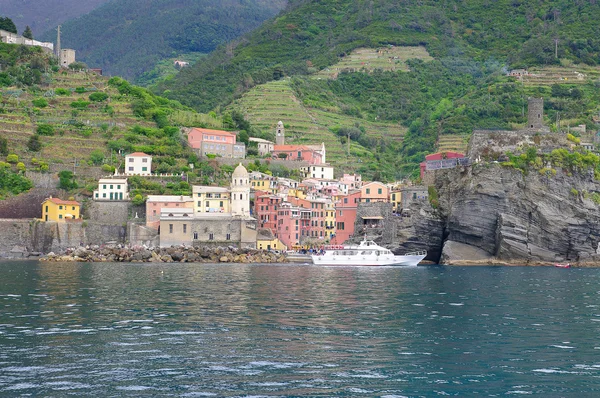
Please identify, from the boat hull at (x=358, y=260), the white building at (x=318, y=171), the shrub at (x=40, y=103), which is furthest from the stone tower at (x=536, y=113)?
the shrub at (x=40, y=103)

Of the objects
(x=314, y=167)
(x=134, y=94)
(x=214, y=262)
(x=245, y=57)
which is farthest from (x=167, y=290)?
(x=245, y=57)

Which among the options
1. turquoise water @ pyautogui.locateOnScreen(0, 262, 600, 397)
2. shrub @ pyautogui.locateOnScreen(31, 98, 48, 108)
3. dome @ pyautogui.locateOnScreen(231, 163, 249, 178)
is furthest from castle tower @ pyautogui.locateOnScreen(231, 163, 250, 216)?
turquoise water @ pyautogui.locateOnScreen(0, 262, 600, 397)

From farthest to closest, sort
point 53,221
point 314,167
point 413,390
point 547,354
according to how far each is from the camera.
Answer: point 314,167, point 53,221, point 547,354, point 413,390

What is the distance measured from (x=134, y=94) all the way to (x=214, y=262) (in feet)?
139

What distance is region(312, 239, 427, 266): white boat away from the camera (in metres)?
80.8

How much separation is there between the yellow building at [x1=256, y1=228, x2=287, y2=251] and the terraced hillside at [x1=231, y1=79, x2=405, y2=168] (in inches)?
1184

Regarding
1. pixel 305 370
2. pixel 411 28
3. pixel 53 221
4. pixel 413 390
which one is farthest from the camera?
pixel 411 28

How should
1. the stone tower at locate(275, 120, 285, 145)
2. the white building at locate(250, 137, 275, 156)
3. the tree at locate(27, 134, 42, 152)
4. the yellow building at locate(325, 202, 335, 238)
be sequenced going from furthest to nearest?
the stone tower at locate(275, 120, 285, 145), the white building at locate(250, 137, 275, 156), the yellow building at locate(325, 202, 335, 238), the tree at locate(27, 134, 42, 152)

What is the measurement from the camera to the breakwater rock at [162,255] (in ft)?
271

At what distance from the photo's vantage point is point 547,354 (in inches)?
1107

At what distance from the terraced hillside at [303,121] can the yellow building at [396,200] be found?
86.7ft

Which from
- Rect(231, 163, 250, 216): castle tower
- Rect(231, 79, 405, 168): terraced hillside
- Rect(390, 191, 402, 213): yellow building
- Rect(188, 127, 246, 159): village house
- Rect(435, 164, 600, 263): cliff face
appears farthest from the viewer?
Rect(231, 79, 405, 168): terraced hillside

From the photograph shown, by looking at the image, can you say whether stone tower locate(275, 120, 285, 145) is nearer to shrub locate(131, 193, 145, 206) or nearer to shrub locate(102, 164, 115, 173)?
shrub locate(102, 164, 115, 173)

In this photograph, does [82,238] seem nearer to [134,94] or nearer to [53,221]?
[53,221]
